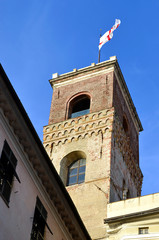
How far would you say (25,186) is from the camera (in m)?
14.0

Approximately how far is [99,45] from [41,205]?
847 inches

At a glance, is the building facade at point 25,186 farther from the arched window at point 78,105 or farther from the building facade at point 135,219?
the arched window at point 78,105

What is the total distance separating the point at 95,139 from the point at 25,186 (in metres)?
12.0

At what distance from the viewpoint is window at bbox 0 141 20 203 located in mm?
12602

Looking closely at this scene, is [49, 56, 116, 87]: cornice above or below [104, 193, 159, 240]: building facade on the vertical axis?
above

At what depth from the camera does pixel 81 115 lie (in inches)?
1097

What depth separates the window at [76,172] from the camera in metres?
24.7

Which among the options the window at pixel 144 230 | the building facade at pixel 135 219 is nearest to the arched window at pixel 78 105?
the building facade at pixel 135 219

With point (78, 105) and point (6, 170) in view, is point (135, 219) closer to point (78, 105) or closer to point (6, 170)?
point (6, 170)

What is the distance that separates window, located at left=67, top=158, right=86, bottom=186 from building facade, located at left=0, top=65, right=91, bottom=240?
793 centimetres

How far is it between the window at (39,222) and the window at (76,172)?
31.7 feet

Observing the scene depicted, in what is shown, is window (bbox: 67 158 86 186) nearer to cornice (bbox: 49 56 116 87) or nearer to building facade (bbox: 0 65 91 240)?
cornice (bbox: 49 56 116 87)

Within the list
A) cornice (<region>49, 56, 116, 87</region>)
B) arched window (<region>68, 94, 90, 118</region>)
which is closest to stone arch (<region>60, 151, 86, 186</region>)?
arched window (<region>68, 94, 90, 118</region>)

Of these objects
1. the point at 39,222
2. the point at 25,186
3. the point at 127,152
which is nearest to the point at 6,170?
the point at 25,186
